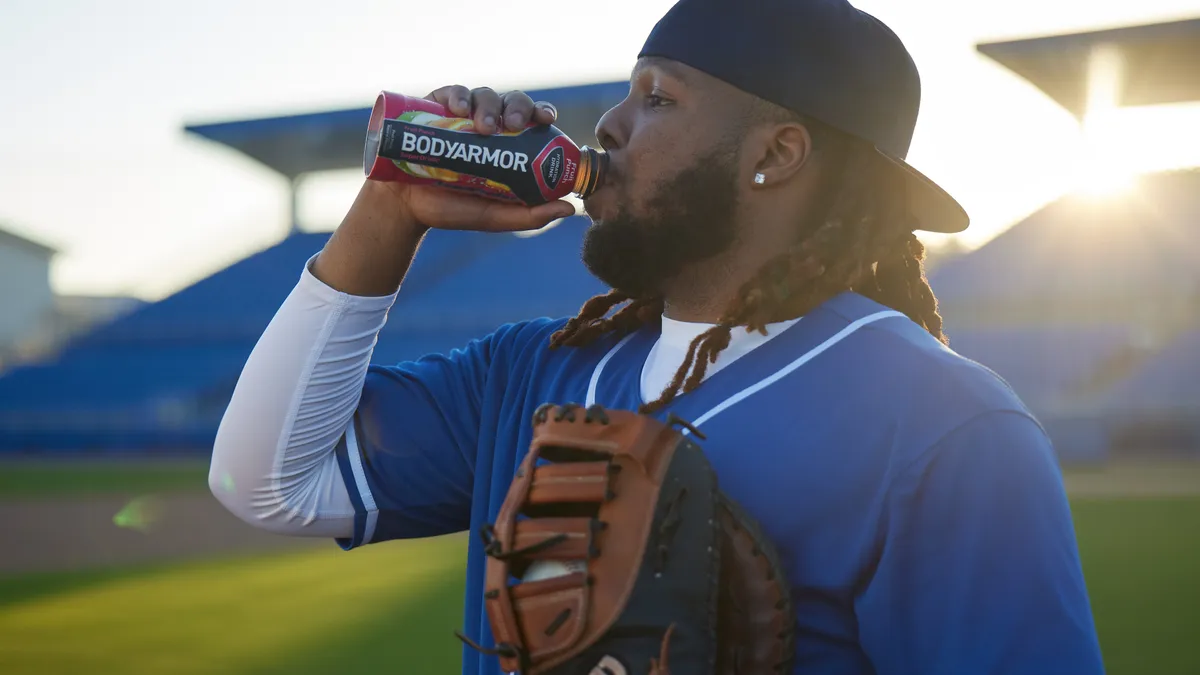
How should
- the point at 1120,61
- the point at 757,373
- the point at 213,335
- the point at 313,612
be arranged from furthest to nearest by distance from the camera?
the point at 213,335, the point at 1120,61, the point at 313,612, the point at 757,373

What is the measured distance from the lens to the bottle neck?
1.74 meters

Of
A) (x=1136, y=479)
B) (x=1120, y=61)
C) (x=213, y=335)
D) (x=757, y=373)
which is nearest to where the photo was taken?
(x=757, y=373)

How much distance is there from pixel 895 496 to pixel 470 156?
834 millimetres

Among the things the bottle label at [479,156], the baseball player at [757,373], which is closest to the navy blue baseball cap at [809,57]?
the baseball player at [757,373]

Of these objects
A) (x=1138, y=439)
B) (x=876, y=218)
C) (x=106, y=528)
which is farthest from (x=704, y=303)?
(x=1138, y=439)

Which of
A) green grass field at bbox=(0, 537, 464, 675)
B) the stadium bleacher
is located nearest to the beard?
green grass field at bbox=(0, 537, 464, 675)

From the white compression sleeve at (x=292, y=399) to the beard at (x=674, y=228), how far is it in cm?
38

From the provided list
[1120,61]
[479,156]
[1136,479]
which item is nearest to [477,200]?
[479,156]

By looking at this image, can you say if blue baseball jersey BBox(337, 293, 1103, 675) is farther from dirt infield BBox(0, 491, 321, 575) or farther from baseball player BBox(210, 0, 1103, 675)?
dirt infield BBox(0, 491, 321, 575)

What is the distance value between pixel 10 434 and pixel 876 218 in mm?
23001

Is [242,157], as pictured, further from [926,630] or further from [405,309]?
[926,630]

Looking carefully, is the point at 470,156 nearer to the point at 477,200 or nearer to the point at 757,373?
the point at 477,200

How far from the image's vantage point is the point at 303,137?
27.8 meters

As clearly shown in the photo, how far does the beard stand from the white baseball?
527 mm
